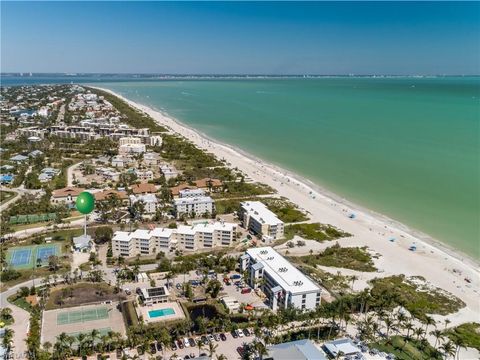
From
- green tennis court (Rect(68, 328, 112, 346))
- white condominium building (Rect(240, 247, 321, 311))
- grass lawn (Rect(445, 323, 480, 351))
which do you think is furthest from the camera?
white condominium building (Rect(240, 247, 321, 311))

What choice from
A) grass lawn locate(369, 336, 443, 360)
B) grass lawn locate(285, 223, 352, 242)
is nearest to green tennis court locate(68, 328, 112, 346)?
grass lawn locate(369, 336, 443, 360)

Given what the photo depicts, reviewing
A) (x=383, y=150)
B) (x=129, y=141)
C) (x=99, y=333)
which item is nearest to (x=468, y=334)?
(x=99, y=333)

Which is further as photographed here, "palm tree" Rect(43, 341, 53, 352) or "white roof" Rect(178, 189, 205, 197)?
"white roof" Rect(178, 189, 205, 197)

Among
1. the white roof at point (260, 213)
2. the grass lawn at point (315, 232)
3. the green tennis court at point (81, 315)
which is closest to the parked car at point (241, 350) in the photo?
the green tennis court at point (81, 315)

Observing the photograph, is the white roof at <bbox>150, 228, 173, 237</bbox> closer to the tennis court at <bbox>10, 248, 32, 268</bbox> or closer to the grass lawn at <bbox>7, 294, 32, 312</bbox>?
the tennis court at <bbox>10, 248, 32, 268</bbox>

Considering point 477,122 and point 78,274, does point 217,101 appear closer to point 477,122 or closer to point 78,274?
point 477,122

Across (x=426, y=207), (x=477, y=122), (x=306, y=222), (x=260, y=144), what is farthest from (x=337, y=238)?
(x=477, y=122)

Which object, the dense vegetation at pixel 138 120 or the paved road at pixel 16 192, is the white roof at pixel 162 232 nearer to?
the paved road at pixel 16 192
